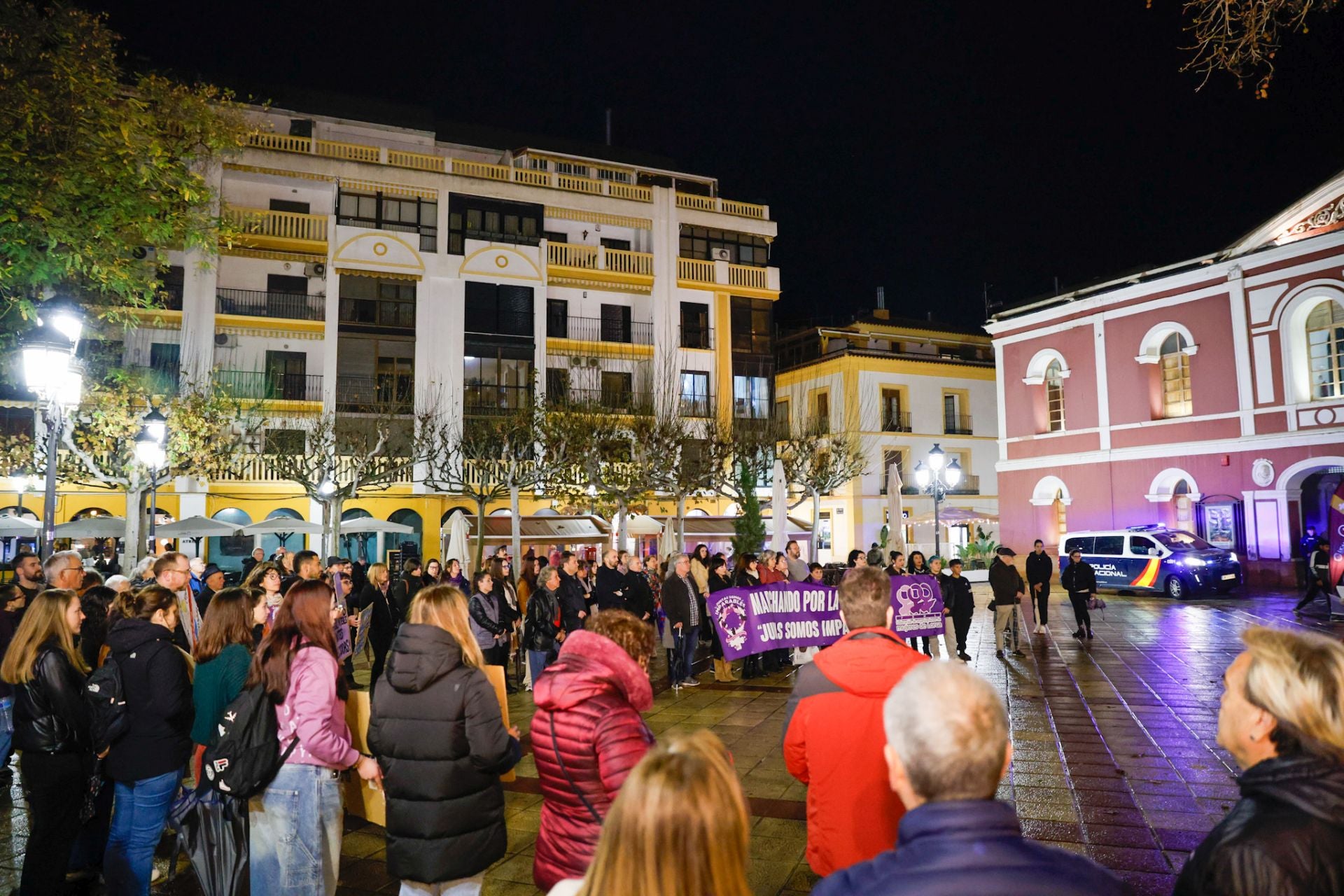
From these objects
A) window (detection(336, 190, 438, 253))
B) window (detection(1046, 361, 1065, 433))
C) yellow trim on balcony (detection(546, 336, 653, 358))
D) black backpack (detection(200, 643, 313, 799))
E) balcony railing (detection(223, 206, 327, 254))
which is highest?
window (detection(336, 190, 438, 253))

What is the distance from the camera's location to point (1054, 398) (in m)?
33.0

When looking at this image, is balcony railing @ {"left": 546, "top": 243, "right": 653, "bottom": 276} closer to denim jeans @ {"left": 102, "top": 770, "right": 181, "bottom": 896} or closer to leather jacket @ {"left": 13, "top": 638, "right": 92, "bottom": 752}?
leather jacket @ {"left": 13, "top": 638, "right": 92, "bottom": 752}

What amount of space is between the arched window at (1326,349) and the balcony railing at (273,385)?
3286 centimetres

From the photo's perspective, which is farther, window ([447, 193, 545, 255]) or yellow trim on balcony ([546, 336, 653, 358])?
yellow trim on balcony ([546, 336, 653, 358])

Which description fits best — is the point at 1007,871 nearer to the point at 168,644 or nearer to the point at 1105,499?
the point at 168,644

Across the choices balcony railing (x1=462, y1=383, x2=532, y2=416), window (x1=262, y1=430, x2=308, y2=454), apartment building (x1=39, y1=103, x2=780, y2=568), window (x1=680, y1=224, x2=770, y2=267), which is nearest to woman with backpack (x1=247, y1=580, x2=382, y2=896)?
apartment building (x1=39, y1=103, x2=780, y2=568)

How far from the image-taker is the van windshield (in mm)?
23641

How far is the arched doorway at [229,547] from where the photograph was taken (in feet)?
96.8

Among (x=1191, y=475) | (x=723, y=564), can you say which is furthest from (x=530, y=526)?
(x=1191, y=475)

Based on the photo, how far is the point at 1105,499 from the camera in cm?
3033

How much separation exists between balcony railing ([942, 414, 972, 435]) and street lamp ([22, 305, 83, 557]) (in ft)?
136

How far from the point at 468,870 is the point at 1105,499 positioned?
31.4 m

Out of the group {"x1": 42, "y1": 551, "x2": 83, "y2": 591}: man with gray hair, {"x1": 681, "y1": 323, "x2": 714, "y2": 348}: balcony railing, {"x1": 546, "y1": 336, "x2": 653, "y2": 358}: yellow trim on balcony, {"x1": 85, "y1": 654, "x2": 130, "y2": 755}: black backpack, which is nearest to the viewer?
{"x1": 85, "y1": 654, "x2": 130, "y2": 755}: black backpack

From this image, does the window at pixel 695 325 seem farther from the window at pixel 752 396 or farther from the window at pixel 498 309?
the window at pixel 498 309
